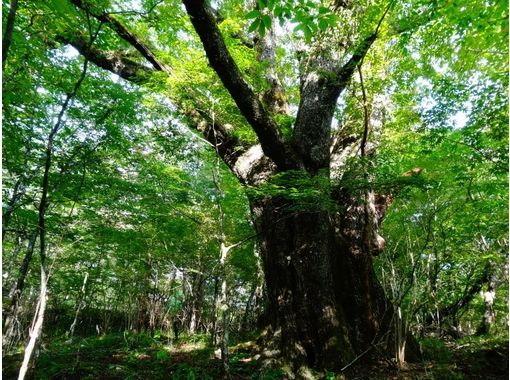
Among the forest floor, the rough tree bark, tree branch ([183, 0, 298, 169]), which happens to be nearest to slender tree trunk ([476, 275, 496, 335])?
the forest floor

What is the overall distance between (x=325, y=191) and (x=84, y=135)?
11.8 feet

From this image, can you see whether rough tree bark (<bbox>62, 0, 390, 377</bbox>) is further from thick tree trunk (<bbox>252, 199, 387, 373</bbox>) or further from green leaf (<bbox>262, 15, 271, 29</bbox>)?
green leaf (<bbox>262, 15, 271, 29</bbox>)

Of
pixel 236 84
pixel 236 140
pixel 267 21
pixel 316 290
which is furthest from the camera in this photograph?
pixel 236 140

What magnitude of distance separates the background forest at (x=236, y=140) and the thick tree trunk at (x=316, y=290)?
0.29 metres

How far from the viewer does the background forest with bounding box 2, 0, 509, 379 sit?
12.7ft

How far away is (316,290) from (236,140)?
310cm

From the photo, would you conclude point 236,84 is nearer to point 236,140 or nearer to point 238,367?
point 236,140

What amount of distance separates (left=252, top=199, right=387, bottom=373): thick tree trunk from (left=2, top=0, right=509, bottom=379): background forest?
0.29 metres

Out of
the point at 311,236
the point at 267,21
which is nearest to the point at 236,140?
the point at 311,236

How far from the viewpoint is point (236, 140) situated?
6496 millimetres

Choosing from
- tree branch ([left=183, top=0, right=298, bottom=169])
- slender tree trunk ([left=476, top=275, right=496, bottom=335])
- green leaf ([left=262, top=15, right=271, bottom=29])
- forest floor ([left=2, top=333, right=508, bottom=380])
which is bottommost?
forest floor ([left=2, top=333, right=508, bottom=380])

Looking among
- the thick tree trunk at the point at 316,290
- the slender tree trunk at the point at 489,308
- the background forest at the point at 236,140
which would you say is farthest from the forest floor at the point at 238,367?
the slender tree trunk at the point at 489,308

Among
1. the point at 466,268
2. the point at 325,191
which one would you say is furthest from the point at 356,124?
the point at 466,268

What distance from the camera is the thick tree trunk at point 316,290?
5.01 metres
